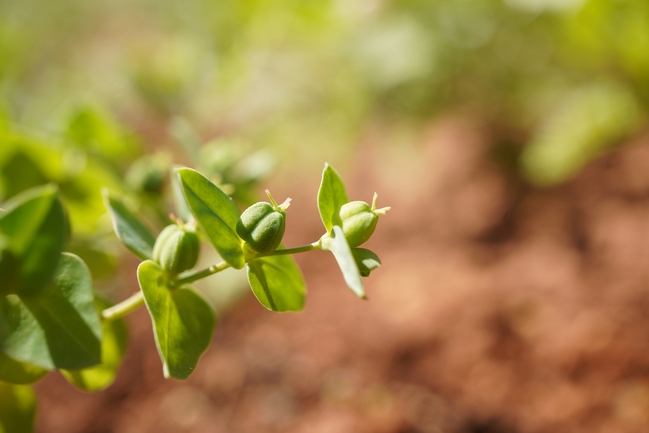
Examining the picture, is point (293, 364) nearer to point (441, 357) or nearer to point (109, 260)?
point (441, 357)

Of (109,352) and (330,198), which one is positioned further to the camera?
(109,352)

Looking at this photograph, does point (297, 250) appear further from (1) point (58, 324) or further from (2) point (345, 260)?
(1) point (58, 324)

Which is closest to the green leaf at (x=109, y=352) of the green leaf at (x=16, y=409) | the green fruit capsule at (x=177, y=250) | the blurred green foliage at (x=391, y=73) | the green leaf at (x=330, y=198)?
the green leaf at (x=16, y=409)

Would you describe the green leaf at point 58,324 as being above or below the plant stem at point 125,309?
below

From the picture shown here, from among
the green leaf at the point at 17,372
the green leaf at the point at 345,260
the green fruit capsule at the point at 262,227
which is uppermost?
the green leaf at the point at 345,260

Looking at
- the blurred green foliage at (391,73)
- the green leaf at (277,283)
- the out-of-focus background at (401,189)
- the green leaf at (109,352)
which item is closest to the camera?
the green leaf at (277,283)

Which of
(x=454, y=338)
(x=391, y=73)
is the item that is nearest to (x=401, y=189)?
(x=391, y=73)

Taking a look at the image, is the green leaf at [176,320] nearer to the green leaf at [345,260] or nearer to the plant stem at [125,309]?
the plant stem at [125,309]
